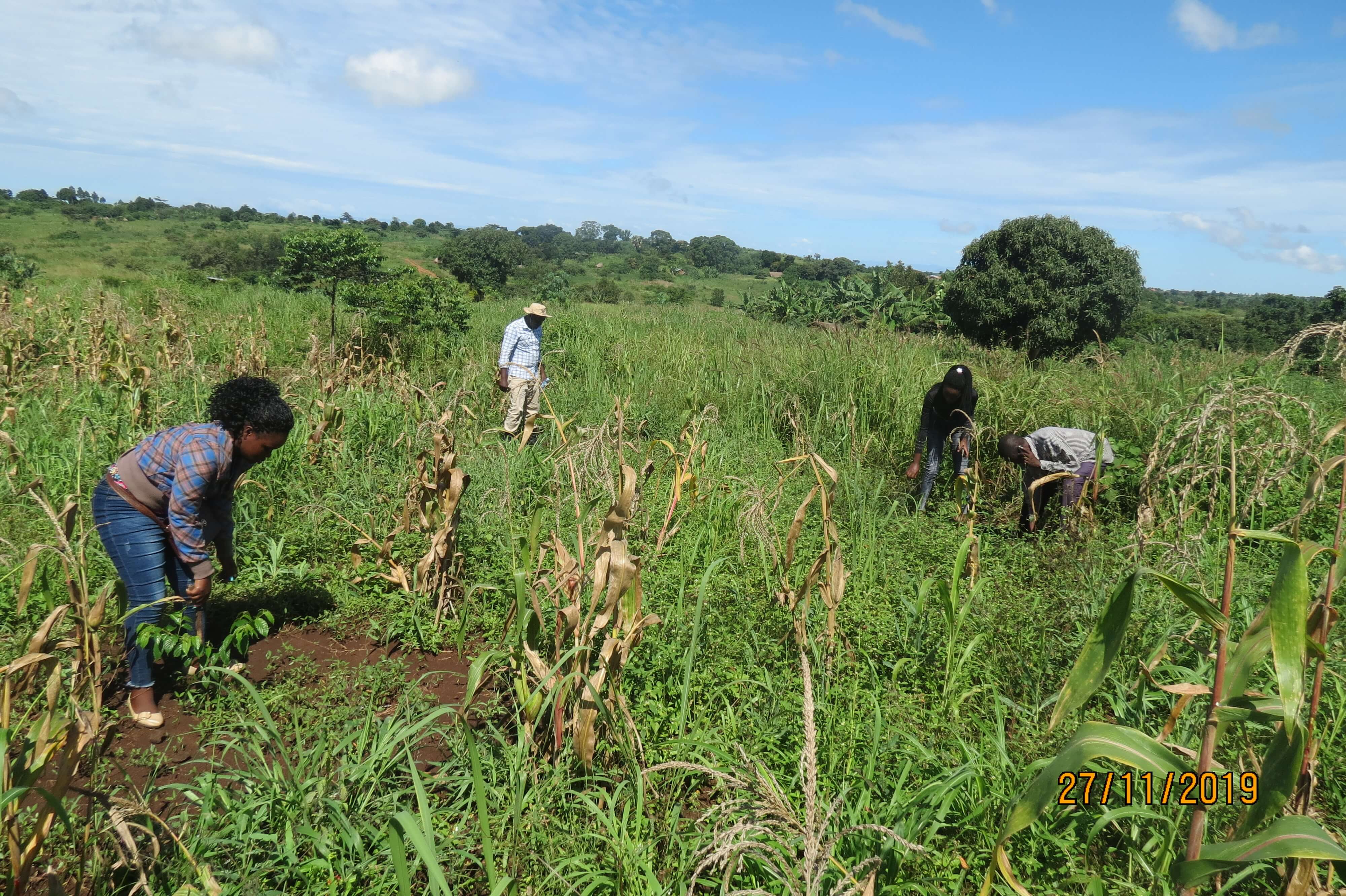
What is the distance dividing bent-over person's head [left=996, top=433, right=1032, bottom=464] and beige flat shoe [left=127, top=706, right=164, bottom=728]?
16.1ft

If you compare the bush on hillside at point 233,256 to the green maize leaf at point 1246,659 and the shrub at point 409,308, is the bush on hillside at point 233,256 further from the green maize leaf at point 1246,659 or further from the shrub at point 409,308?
the green maize leaf at point 1246,659

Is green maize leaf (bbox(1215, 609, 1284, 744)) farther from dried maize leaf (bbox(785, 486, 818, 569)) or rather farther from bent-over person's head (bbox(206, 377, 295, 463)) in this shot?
bent-over person's head (bbox(206, 377, 295, 463))

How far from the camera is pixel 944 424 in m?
5.34

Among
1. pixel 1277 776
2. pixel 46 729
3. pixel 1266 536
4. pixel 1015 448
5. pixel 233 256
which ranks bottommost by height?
pixel 46 729

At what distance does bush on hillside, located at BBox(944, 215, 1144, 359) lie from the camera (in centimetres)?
1669

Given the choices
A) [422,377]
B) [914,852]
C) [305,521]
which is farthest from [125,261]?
[914,852]

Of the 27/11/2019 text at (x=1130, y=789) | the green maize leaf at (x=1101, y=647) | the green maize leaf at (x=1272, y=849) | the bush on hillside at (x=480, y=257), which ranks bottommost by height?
the 27/11/2019 text at (x=1130, y=789)

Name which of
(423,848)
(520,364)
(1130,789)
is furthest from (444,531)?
(520,364)

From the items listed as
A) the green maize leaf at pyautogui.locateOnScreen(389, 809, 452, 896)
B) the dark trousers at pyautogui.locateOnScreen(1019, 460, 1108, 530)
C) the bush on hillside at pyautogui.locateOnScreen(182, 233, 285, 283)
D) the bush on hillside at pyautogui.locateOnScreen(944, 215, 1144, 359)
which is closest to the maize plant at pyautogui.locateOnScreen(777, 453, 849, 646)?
the green maize leaf at pyautogui.locateOnScreen(389, 809, 452, 896)

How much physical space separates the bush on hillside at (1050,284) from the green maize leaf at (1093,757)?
55.0 feet

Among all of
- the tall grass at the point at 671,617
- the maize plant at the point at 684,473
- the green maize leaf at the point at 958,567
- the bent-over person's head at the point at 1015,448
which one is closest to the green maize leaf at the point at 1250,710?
the tall grass at the point at 671,617

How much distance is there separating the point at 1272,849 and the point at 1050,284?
18154 millimetres

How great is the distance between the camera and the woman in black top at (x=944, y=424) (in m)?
5.06

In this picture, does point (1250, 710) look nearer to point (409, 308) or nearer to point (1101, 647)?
point (1101, 647)
